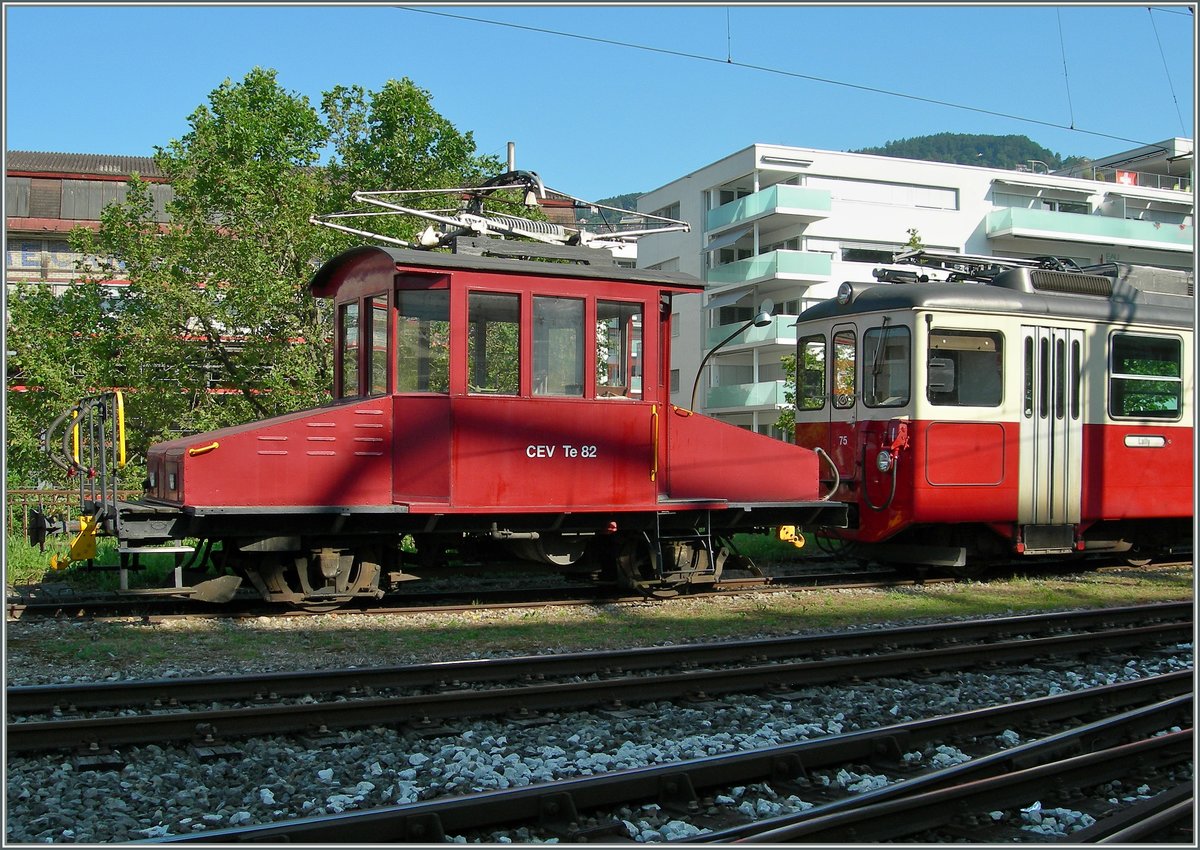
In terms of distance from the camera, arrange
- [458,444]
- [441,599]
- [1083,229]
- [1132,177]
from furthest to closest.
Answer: [1132,177] → [1083,229] → [441,599] → [458,444]

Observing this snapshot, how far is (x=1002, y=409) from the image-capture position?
1223cm

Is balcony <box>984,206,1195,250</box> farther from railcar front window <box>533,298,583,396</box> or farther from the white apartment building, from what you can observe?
railcar front window <box>533,298,583,396</box>

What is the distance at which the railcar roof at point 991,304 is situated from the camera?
12.0 meters

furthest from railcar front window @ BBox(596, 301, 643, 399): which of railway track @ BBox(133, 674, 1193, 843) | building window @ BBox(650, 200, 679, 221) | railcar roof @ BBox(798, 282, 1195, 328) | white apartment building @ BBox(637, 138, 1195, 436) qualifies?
building window @ BBox(650, 200, 679, 221)

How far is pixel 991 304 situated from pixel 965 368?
788 mm

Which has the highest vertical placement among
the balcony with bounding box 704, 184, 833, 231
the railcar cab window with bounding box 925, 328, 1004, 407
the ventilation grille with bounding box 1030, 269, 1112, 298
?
the balcony with bounding box 704, 184, 833, 231

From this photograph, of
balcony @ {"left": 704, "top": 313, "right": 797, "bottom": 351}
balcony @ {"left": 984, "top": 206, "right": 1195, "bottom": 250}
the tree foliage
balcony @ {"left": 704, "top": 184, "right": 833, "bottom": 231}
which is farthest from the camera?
balcony @ {"left": 984, "top": 206, "right": 1195, "bottom": 250}

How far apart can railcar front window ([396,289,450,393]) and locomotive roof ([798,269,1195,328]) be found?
17.5ft

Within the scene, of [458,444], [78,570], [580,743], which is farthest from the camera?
[78,570]

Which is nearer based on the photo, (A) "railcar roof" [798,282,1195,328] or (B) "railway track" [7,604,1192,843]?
(B) "railway track" [7,604,1192,843]

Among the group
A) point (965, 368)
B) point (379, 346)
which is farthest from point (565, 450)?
point (965, 368)

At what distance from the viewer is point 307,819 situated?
4438 mm

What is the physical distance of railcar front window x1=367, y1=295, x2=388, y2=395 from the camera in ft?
32.7

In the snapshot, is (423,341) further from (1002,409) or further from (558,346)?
(1002,409)
